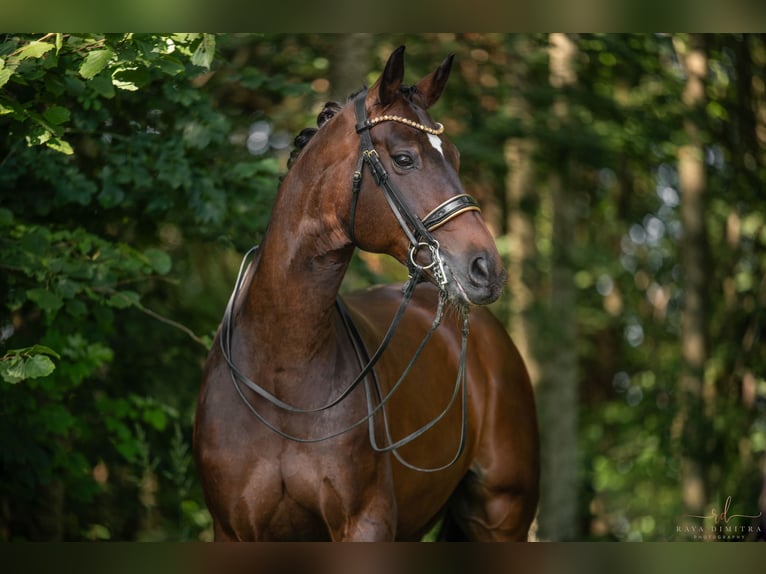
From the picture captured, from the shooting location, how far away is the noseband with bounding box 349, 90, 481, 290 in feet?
11.1

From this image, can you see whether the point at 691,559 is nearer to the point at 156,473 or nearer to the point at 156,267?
the point at 156,267

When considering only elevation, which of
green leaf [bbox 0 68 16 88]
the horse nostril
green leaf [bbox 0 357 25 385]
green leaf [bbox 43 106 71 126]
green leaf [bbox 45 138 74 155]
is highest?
green leaf [bbox 0 68 16 88]

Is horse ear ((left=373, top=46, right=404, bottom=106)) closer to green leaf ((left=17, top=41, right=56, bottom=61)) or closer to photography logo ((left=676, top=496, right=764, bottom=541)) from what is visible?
green leaf ((left=17, top=41, right=56, bottom=61))

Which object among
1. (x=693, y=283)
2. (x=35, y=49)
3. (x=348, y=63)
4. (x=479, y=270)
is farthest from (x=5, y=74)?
(x=693, y=283)

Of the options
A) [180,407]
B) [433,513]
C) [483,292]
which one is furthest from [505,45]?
[483,292]

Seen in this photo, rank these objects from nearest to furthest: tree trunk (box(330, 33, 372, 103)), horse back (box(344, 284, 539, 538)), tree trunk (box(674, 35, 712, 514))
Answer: horse back (box(344, 284, 539, 538)) → tree trunk (box(330, 33, 372, 103)) → tree trunk (box(674, 35, 712, 514))

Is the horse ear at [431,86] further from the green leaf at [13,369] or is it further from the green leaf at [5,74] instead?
the green leaf at [13,369]

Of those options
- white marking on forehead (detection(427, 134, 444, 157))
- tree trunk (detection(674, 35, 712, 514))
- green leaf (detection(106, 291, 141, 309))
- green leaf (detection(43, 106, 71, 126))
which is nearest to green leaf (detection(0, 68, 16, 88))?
green leaf (detection(43, 106, 71, 126))

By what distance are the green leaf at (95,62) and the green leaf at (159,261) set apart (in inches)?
74.6

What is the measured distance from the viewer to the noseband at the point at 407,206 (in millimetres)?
3396

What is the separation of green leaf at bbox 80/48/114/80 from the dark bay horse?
80 cm

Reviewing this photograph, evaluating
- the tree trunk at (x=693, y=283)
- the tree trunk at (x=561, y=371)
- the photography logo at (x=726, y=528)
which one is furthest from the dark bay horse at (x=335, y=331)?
the tree trunk at (x=561, y=371)

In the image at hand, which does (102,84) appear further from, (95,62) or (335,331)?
(335,331)
